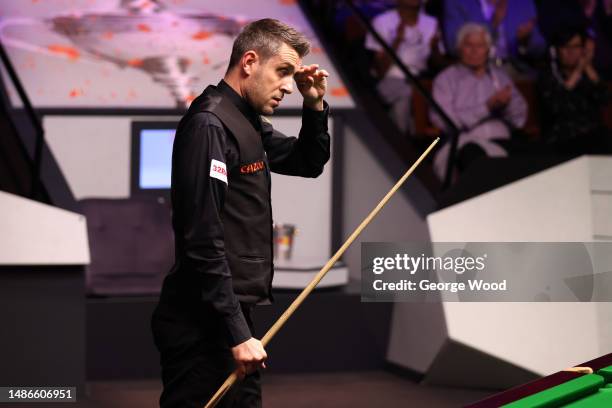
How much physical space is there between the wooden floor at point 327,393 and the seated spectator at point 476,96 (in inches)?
56.5

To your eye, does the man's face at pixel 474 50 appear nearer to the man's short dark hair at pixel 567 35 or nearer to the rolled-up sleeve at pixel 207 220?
the man's short dark hair at pixel 567 35

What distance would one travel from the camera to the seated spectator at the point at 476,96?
561 centimetres

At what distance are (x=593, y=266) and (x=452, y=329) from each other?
670 millimetres

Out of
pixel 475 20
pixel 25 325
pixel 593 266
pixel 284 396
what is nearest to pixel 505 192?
pixel 593 266

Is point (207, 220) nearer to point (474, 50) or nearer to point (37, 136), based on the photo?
point (37, 136)

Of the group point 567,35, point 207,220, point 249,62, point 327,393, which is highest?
point 567,35

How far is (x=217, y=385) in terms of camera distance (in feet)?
7.30

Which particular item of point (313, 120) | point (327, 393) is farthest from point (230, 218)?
point (327, 393)

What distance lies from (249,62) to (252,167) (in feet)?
0.75

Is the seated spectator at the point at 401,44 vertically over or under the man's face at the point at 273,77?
over

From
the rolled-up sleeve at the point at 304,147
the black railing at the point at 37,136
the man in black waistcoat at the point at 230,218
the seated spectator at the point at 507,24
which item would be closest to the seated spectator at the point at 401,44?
the seated spectator at the point at 507,24

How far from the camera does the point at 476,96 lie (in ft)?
18.5

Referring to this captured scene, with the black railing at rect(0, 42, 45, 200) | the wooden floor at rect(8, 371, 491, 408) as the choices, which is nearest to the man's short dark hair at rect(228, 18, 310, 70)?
the wooden floor at rect(8, 371, 491, 408)

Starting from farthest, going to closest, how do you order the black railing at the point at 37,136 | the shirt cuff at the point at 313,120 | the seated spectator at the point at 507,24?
the seated spectator at the point at 507,24, the black railing at the point at 37,136, the shirt cuff at the point at 313,120
